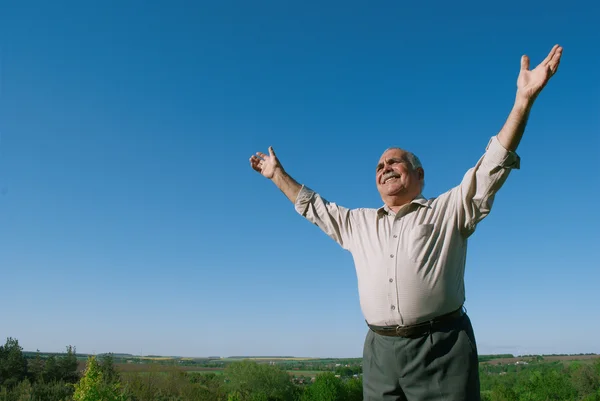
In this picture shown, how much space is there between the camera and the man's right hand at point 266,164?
395cm

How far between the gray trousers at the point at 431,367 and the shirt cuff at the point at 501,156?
0.97m

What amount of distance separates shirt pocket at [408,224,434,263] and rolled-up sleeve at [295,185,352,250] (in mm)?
587

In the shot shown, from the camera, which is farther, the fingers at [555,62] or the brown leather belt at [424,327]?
the brown leather belt at [424,327]

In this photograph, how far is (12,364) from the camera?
46.0 meters

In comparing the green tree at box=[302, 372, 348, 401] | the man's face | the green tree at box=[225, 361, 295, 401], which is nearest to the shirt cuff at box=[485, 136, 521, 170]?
the man's face

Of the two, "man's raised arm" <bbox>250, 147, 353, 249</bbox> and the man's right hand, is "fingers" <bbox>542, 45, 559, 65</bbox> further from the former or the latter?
the man's right hand

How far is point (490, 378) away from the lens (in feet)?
317

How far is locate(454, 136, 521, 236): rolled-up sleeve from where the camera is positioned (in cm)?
274

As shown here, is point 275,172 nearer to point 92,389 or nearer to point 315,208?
point 315,208

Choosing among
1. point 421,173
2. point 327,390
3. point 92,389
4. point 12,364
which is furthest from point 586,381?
point 421,173

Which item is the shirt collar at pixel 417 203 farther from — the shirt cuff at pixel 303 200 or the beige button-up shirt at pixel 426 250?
the shirt cuff at pixel 303 200

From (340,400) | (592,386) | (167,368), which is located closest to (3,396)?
(167,368)

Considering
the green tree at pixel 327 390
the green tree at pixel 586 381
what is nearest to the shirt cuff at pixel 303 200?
the green tree at pixel 327 390

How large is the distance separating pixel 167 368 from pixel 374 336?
2258 inches
